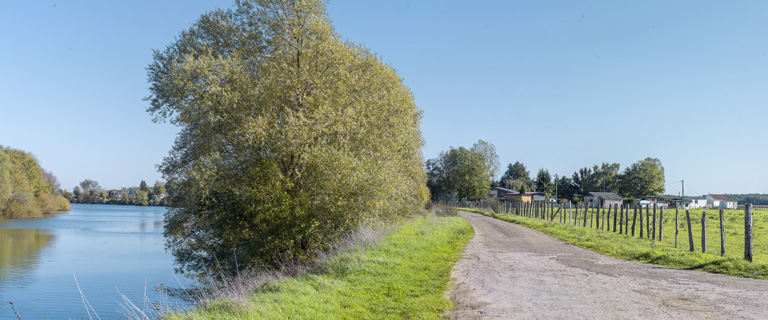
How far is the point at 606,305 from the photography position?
9.04 meters

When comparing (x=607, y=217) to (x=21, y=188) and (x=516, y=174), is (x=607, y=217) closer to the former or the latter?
(x=21, y=188)

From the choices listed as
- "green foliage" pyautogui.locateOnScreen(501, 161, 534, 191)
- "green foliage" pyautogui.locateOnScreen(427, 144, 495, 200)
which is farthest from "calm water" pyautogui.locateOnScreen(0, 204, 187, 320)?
"green foliage" pyautogui.locateOnScreen(501, 161, 534, 191)

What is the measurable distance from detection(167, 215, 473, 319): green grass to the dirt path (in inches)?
24.5

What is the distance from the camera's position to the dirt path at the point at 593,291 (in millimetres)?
8523

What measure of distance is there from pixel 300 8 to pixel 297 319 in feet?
45.9

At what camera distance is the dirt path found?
852 centimetres

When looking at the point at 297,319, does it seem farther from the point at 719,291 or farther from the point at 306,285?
the point at 719,291

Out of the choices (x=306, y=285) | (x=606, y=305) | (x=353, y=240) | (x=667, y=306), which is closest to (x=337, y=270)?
(x=306, y=285)

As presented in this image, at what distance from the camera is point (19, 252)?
33438 millimetres

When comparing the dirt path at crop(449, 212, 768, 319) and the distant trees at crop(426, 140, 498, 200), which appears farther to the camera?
the distant trees at crop(426, 140, 498, 200)

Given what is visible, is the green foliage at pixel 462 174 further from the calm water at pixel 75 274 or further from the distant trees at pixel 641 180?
the calm water at pixel 75 274

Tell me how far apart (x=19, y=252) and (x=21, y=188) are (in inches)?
2027

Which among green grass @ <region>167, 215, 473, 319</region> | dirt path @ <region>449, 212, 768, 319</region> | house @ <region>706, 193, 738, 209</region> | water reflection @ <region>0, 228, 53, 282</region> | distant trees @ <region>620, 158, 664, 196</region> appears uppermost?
distant trees @ <region>620, 158, 664, 196</region>

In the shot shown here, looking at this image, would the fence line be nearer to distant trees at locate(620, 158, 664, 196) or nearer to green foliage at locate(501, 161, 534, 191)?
distant trees at locate(620, 158, 664, 196)
